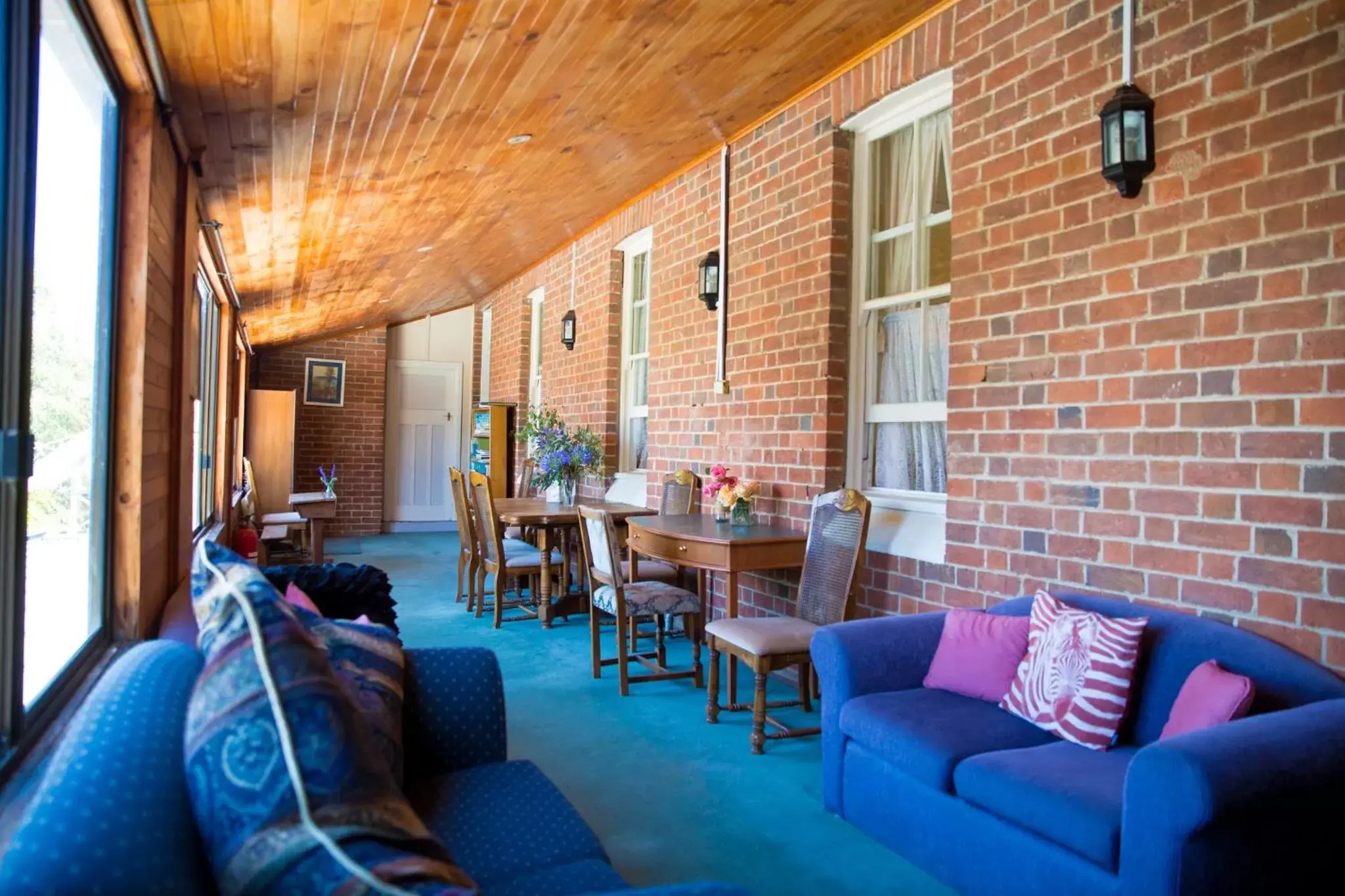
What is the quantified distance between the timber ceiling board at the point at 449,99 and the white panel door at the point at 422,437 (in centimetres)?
518

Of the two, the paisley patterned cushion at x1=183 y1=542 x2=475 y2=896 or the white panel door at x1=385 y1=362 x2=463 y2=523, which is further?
the white panel door at x1=385 y1=362 x2=463 y2=523

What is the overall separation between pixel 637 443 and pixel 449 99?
3799 mm

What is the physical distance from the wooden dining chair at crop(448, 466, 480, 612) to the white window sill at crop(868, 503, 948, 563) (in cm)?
316

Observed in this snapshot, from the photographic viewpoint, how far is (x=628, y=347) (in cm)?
692

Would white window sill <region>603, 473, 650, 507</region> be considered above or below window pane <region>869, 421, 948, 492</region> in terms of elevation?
below

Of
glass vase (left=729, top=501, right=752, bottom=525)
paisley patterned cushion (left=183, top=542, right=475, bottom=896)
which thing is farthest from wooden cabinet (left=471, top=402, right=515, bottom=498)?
paisley patterned cushion (left=183, top=542, right=475, bottom=896)

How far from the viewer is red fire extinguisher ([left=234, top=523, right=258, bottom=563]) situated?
5.92 m

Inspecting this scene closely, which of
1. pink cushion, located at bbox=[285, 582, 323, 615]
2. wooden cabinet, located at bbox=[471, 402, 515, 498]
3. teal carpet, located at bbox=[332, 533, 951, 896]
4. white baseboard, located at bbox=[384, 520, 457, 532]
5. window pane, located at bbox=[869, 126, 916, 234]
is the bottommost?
teal carpet, located at bbox=[332, 533, 951, 896]

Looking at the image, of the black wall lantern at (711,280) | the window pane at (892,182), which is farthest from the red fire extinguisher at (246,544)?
the window pane at (892,182)

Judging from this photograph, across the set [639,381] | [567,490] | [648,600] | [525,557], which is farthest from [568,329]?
[648,600]

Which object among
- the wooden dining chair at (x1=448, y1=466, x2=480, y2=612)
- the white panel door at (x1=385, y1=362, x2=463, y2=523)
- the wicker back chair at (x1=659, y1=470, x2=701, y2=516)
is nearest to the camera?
the wicker back chair at (x1=659, y1=470, x2=701, y2=516)

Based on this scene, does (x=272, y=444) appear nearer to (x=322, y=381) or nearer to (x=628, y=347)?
(x=322, y=381)

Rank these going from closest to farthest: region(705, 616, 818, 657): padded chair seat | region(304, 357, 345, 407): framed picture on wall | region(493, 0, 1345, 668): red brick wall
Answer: region(493, 0, 1345, 668): red brick wall < region(705, 616, 818, 657): padded chair seat < region(304, 357, 345, 407): framed picture on wall

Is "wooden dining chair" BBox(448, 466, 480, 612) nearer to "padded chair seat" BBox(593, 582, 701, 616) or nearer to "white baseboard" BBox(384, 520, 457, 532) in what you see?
"padded chair seat" BBox(593, 582, 701, 616)
